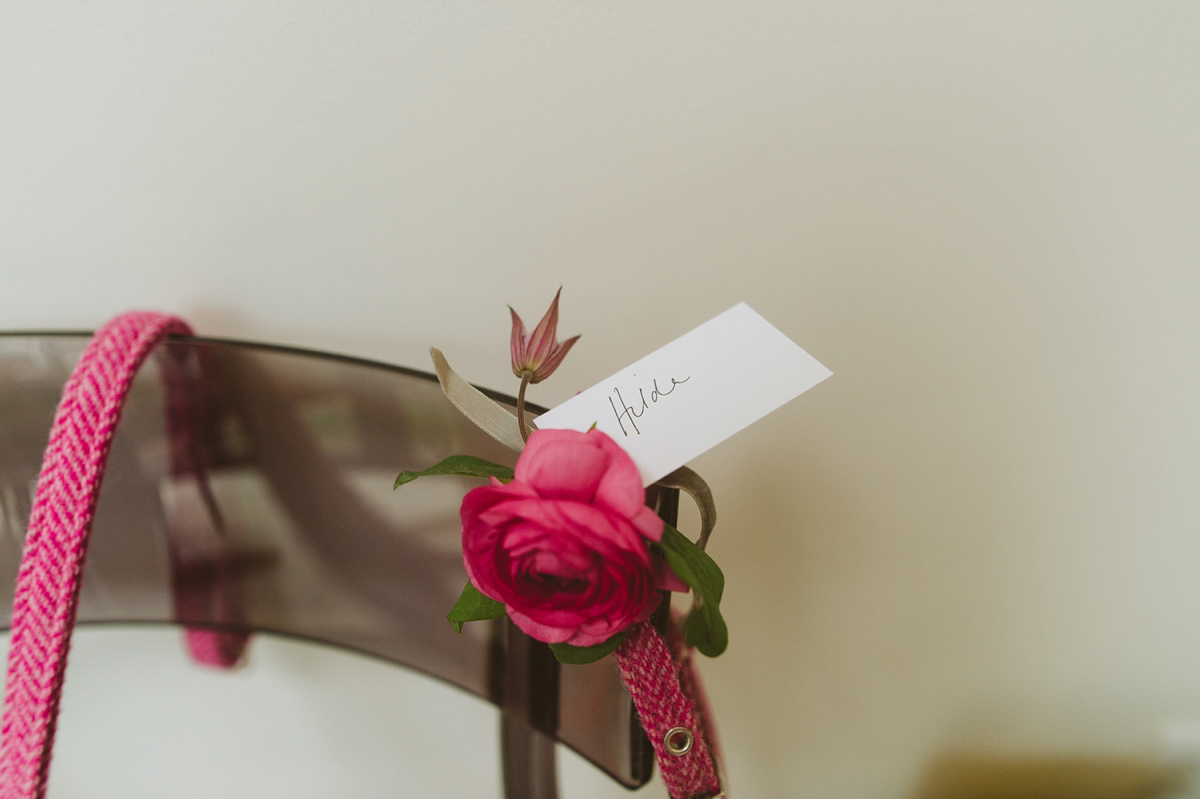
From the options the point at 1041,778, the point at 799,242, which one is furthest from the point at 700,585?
the point at 1041,778

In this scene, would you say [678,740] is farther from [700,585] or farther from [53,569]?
[53,569]

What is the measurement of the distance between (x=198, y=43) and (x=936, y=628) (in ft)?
2.02

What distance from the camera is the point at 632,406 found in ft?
0.78

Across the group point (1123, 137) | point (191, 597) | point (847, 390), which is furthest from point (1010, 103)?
point (191, 597)

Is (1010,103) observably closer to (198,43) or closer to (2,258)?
(198,43)

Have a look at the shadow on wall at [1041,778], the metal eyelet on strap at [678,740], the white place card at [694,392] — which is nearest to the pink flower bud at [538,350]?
the white place card at [694,392]

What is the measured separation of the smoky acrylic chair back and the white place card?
103mm

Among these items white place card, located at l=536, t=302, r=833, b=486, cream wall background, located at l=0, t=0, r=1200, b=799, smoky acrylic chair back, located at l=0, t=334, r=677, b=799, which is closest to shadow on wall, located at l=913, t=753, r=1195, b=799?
cream wall background, located at l=0, t=0, r=1200, b=799

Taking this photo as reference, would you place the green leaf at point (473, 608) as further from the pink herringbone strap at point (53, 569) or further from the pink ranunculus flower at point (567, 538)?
the pink herringbone strap at point (53, 569)

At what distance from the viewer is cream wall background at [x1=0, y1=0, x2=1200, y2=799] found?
36 cm

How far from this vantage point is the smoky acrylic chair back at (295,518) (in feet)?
1.15

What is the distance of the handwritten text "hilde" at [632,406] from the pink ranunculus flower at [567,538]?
2 cm

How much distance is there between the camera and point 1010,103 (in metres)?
0.36

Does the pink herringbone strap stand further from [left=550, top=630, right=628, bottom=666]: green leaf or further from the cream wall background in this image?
[left=550, top=630, right=628, bottom=666]: green leaf
